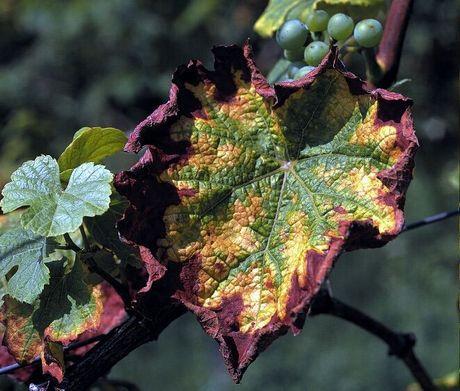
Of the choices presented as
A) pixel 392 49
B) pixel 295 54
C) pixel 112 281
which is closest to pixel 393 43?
pixel 392 49

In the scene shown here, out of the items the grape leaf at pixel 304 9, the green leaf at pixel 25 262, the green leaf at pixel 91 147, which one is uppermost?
the green leaf at pixel 91 147

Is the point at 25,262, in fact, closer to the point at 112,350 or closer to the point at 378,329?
the point at 112,350

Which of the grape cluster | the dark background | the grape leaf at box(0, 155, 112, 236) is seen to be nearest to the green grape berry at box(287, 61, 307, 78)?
the grape cluster

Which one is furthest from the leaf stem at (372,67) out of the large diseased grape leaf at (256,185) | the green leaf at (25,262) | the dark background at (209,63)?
the dark background at (209,63)

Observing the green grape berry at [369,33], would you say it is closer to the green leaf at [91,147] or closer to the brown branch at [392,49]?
the brown branch at [392,49]

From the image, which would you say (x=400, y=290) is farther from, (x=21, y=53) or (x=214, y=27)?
(x=21, y=53)
